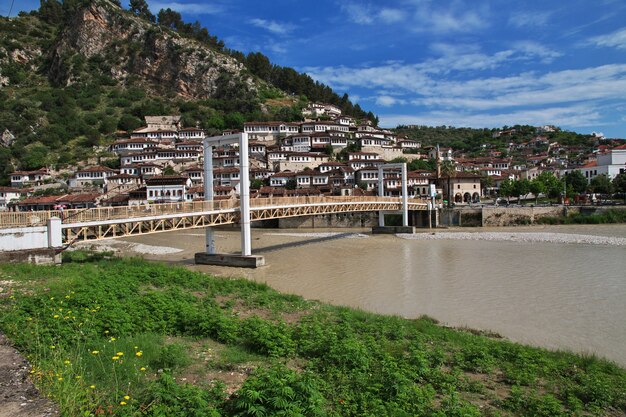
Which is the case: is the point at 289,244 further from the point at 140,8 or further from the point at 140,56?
the point at 140,8

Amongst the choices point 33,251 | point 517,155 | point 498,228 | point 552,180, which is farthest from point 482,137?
point 33,251

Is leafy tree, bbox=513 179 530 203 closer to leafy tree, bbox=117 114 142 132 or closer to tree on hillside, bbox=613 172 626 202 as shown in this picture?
tree on hillside, bbox=613 172 626 202

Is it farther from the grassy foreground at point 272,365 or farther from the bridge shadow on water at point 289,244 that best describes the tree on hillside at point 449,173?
the grassy foreground at point 272,365

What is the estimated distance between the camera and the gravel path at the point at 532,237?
3043 cm

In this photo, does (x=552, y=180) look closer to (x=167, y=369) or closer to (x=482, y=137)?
(x=167, y=369)

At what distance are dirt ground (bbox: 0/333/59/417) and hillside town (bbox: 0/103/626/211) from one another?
140 feet

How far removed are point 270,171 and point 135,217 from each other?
48881 mm

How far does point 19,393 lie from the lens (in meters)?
4.45

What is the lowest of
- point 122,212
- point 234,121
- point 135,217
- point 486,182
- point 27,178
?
point 135,217

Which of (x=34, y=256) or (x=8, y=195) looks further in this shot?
(x=8, y=195)

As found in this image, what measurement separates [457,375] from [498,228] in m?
40.2

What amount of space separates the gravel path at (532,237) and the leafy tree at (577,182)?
29.4 m

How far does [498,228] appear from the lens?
4312 centimetres

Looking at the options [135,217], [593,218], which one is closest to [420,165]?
[593,218]
